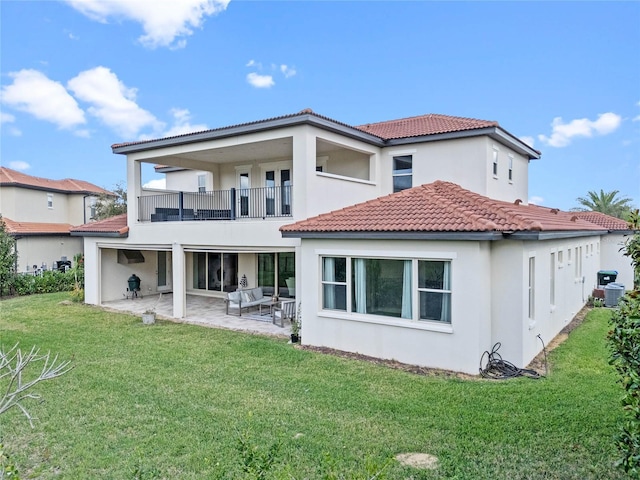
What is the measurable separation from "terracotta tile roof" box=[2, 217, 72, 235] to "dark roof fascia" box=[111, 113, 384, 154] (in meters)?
16.3

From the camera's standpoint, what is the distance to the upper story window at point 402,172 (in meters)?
17.1

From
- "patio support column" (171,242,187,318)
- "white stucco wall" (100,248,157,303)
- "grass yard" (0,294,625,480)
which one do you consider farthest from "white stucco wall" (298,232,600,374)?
"white stucco wall" (100,248,157,303)

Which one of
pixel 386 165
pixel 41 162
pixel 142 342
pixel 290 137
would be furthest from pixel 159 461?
pixel 41 162

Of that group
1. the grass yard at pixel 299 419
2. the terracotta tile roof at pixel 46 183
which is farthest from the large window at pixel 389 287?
the terracotta tile roof at pixel 46 183

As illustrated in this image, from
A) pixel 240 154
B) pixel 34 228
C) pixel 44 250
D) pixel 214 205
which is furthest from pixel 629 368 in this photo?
pixel 34 228

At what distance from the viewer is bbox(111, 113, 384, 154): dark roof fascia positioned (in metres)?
13.3

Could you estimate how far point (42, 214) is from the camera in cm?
3406

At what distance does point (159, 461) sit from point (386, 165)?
549 inches

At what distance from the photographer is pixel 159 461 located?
5.91 m

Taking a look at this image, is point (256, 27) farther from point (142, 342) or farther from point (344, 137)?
point (142, 342)

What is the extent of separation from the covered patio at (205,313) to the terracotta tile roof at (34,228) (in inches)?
540

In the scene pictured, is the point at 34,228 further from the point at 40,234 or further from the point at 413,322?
the point at 413,322

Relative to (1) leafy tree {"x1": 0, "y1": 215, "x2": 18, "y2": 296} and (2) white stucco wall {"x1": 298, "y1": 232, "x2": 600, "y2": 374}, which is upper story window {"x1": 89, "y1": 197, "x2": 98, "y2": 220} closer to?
(1) leafy tree {"x1": 0, "y1": 215, "x2": 18, "y2": 296}

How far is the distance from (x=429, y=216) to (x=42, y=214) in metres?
34.6
